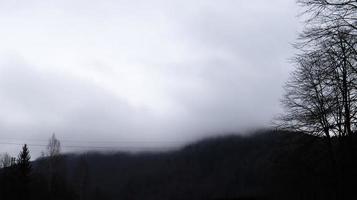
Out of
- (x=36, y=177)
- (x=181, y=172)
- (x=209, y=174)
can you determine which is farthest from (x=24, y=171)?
(x=209, y=174)

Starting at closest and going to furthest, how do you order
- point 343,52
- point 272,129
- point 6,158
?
point 343,52, point 272,129, point 6,158

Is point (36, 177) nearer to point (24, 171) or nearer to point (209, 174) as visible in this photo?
point (24, 171)

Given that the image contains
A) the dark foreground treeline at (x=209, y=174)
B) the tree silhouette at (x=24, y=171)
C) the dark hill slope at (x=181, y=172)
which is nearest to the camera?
the dark foreground treeline at (x=209, y=174)

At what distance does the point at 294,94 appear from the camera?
35156mm

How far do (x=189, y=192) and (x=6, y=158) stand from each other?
62752mm

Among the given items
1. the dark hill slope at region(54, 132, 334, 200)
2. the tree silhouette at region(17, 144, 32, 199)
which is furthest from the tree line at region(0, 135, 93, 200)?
the dark hill slope at region(54, 132, 334, 200)

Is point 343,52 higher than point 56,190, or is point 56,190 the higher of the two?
point 343,52

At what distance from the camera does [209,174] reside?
591 ft

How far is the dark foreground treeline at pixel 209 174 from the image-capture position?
3238 centimetres

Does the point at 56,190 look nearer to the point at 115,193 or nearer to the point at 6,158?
the point at 6,158

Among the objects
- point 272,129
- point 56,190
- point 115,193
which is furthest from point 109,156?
point 272,129

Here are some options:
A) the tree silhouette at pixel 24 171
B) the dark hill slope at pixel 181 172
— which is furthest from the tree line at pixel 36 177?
the dark hill slope at pixel 181 172

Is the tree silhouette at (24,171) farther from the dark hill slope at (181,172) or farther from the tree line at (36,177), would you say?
the dark hill slope at (181,172)

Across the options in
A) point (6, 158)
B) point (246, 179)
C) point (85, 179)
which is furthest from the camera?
point (246, 179)
